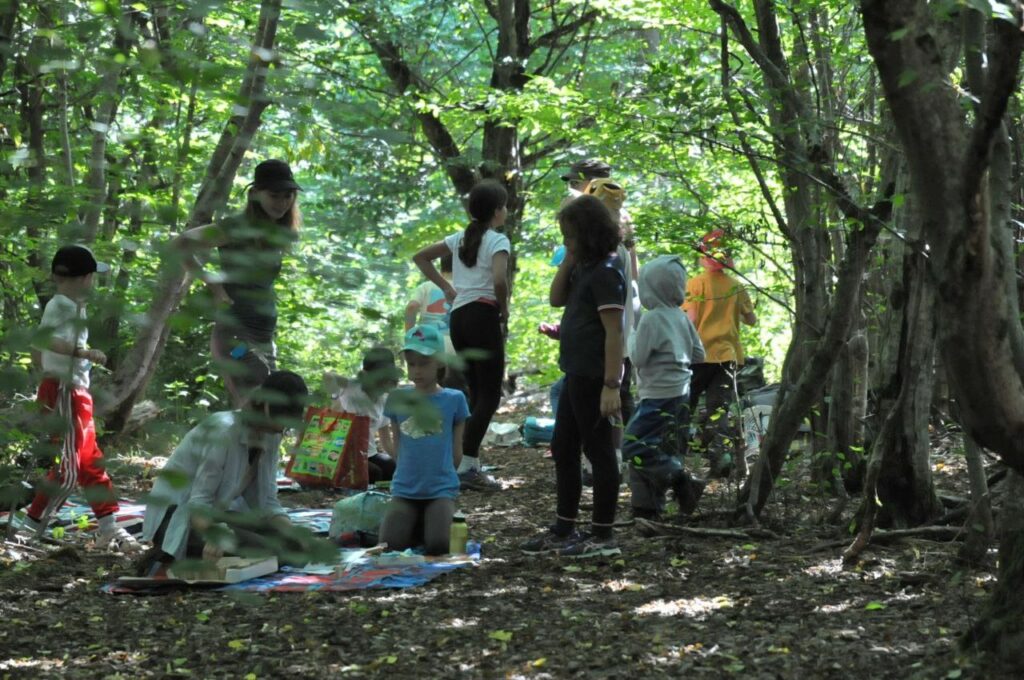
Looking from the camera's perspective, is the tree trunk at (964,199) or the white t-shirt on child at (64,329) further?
the tree trunk at (964,199)

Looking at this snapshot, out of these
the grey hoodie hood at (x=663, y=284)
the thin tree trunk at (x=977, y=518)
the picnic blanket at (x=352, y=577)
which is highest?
the grey hoodie hood at (x=663, y=284)

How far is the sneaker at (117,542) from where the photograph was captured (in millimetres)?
6258

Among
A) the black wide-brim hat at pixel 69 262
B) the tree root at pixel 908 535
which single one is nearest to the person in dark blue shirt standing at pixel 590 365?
the tree root at pixel 908 535

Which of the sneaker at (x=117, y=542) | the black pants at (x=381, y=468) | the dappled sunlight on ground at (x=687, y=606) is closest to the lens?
the dappled sunlight on ground at (x=687, y=606)

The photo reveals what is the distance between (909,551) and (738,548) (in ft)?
2.64

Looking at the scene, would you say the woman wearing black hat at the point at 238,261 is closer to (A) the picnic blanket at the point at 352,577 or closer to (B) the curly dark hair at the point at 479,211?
(A) the picnic blanket at the point at 352,577

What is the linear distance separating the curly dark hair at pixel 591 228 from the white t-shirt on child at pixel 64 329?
3518 mm

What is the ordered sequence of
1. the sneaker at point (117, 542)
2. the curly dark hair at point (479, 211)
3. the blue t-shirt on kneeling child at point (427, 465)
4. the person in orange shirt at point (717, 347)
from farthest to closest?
the person in orange shirt at point (717, 347) → the curly dark hair at point (479, 211) → the sneaker at point (117, 542) → the blue t-shirt on kneeling child at point (427, 465)

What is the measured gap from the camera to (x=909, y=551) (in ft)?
16.9

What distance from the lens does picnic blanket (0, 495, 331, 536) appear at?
673cm

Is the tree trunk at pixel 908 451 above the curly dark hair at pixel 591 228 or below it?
below

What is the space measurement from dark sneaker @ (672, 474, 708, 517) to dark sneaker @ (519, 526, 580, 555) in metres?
0.67

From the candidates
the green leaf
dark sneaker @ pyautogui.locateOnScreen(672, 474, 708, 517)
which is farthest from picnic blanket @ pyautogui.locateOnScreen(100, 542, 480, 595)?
the green leaf

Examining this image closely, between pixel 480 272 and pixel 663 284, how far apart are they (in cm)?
126
